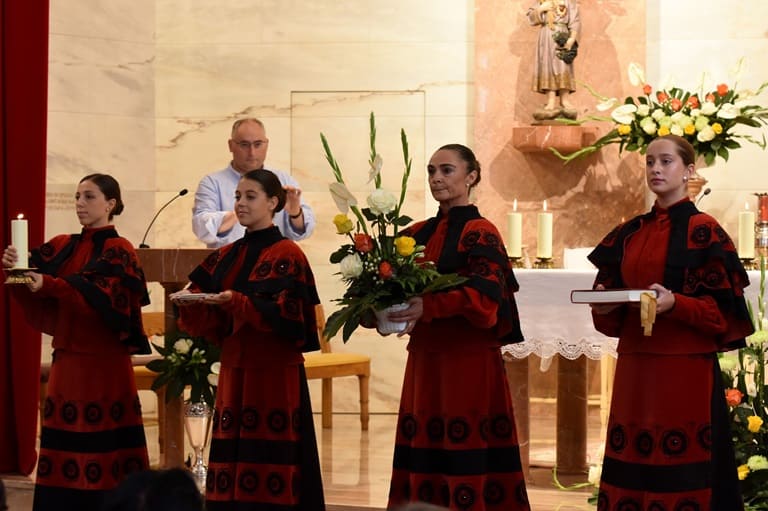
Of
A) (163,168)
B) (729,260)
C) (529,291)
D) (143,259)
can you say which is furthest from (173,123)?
(729,260)

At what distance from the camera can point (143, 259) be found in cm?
634

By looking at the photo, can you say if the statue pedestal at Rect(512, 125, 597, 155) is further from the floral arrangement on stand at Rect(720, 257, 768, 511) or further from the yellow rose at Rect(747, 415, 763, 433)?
the yellow rose at Rect(747, 415, 763, 433)

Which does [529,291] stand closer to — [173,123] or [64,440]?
[64,440]

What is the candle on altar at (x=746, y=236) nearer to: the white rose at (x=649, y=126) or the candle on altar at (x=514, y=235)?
the white rose at (x=649, y=126)

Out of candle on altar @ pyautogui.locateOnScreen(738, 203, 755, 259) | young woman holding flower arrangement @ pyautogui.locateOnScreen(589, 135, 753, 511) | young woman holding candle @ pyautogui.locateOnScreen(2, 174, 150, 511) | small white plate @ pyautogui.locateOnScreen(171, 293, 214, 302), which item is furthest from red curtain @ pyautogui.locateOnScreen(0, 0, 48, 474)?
candle on altar @ pyautogui.locateOnScreen(738, 203, 755, 259)

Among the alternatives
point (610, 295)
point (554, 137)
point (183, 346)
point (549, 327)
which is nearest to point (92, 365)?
point (183, 346)

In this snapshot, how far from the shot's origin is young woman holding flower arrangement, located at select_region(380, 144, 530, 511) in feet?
15.9

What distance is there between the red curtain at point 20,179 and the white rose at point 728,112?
3919 millimetres

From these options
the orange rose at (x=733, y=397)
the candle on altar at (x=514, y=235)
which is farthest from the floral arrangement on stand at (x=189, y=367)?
the orange rose at (x=733, y=397)

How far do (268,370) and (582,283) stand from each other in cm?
182

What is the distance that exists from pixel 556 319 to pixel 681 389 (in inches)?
65.2

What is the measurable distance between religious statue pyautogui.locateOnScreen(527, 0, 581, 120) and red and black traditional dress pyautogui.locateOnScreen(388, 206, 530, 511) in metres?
3.92

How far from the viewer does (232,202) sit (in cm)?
651

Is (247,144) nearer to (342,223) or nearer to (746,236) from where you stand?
(342,223)
